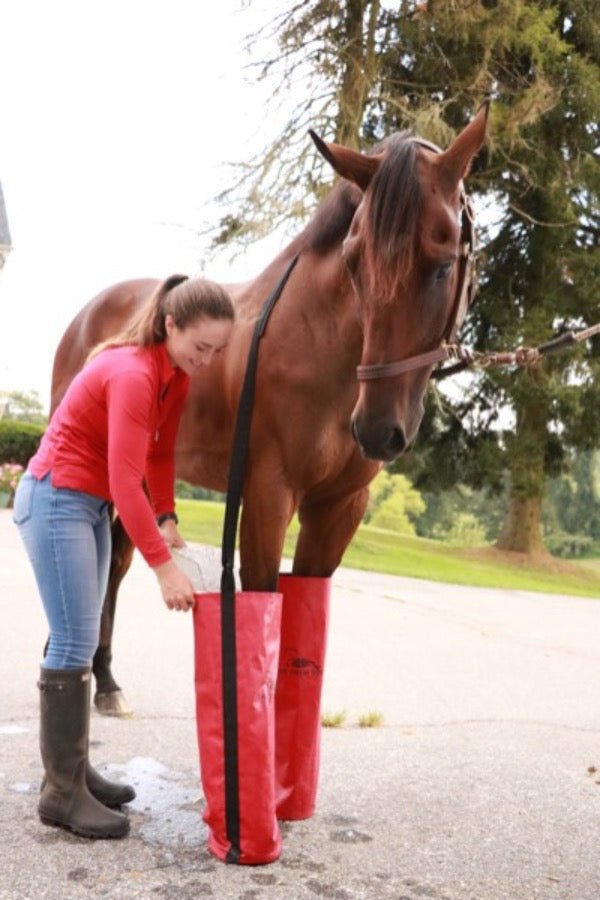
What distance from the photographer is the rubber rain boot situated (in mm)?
2781

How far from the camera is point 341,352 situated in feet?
9.27

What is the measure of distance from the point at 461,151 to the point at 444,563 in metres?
13.2

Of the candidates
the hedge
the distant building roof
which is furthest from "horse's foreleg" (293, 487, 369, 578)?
the distant building roof

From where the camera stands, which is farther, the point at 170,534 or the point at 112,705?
the point at 112,705

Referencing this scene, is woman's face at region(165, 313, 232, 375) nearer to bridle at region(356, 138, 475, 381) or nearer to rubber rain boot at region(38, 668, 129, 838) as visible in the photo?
bridle at region(356, 138, 475, 381)

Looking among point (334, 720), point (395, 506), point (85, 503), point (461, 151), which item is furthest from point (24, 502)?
point (395, 506)

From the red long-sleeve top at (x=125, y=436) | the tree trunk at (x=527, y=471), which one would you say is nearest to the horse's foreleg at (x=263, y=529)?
the red long-sleeve top at (x=125, y=436)

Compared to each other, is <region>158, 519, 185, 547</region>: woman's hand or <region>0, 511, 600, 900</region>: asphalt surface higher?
<region>158, 519, 185, 547</region>: woman's hand

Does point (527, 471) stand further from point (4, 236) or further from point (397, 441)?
point (4, 236)

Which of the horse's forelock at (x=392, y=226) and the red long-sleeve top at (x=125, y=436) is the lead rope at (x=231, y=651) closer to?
the red long-sleeve top at (x=125, y=436)

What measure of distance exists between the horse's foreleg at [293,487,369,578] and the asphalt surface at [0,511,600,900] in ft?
2.69

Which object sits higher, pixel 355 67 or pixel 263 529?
pixel 355 67

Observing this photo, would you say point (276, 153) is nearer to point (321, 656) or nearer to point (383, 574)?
point (383, 574)

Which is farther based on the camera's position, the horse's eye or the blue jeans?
the blue jeans
